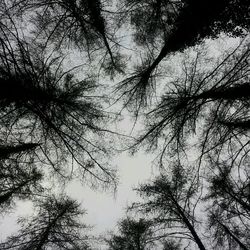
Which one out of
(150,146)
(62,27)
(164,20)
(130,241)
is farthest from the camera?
(130,241)

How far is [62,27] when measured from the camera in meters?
8.49

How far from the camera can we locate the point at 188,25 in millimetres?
7867

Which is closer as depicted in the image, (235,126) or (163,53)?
(235,126)

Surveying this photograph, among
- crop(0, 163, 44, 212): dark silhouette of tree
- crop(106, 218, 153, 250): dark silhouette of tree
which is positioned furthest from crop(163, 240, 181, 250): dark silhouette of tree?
crop(0, 163, 44, 212): dark silhouette of tree

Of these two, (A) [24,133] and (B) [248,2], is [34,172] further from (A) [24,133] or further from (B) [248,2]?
(B) [248,2]

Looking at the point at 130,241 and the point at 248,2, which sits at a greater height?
the point at 248,2

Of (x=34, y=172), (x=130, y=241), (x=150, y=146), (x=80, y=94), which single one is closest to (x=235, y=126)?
(x=150, y=146)

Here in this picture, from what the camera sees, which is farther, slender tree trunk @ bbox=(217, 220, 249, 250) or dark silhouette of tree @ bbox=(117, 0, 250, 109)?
slender tree trunk @ bbox=(217, 220, 249, 250)

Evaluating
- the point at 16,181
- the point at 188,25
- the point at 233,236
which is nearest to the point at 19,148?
the point at 16,181

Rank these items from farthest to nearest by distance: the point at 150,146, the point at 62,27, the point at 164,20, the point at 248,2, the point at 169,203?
the point at 169,203
the point at 164,20
the point at 62,27
the point at 150,146
the point at 248,2

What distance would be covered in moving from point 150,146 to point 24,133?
421 centimetres

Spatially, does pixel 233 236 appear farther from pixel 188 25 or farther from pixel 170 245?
pixel 188 25

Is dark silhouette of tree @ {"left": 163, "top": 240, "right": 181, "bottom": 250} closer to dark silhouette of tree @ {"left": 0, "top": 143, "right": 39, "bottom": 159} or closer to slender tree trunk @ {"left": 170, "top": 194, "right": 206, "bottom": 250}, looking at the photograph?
slender tree trunk @ {"left": 170, "top": 194, "right": 206, "bottom": 250}

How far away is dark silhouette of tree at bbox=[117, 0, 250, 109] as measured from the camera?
7.18 m
